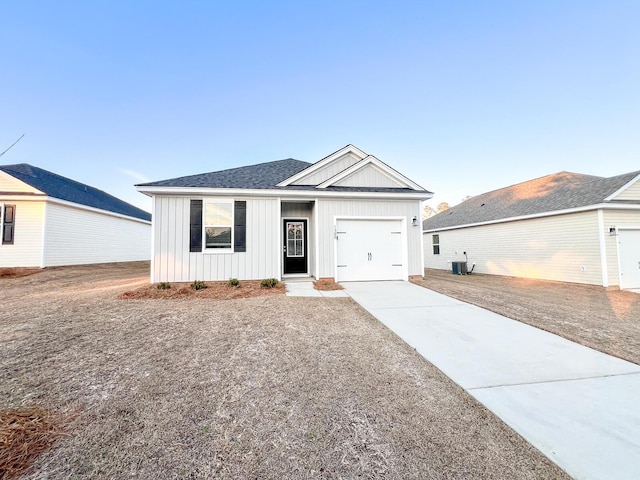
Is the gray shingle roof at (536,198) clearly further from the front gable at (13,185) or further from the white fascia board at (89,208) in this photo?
the front gable at (13,185)

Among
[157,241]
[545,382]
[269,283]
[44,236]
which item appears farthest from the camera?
[44,236]

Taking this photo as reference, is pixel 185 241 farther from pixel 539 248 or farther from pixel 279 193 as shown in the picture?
pixel 539 248

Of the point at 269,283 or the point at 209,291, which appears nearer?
the point at 209,291

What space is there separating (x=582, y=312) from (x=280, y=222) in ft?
29.1

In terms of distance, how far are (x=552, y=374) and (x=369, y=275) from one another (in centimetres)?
634

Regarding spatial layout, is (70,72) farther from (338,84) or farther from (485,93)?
(485,93)

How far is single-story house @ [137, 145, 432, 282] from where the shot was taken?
846 cm

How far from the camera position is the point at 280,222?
9219 millimetres

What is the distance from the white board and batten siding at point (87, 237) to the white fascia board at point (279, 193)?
9.15 metres

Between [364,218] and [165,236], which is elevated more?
[364,218]

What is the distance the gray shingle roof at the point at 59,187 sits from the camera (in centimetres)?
1290

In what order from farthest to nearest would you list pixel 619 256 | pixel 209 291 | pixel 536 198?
pixel 536 198, pixel 619 256, pixel 209 291

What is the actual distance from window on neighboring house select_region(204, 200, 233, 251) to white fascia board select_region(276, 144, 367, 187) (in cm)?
210

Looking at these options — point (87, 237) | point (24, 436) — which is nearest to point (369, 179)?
point (24, 436)
